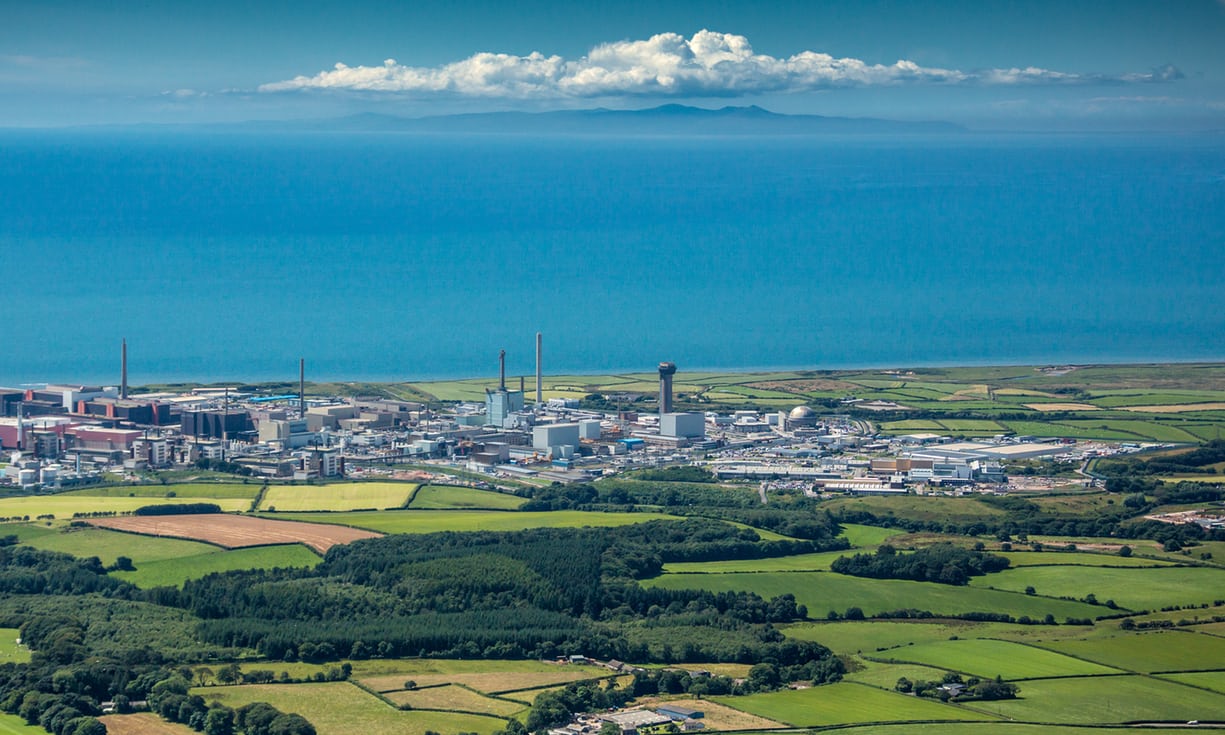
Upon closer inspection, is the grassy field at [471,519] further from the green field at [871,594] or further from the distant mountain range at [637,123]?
the distant mountain range at [637,123]

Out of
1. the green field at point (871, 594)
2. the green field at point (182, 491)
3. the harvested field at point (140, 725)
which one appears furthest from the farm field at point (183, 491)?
the harvested field at point (140, 725)

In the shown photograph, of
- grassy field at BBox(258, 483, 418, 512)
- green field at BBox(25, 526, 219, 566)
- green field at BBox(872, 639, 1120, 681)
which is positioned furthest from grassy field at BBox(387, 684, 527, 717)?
grassy field at BBox(258, 483, 418, 512)

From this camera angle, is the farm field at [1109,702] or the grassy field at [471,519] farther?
the grassy field at [471,519]

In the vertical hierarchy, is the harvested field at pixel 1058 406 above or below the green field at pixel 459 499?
above

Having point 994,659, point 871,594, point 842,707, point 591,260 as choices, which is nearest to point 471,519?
point 871,594

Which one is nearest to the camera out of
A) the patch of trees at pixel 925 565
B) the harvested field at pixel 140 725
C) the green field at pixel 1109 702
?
the harvested field at pixel 140 725

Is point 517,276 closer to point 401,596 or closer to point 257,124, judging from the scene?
point 401,596

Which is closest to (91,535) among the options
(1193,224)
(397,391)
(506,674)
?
(506,674)

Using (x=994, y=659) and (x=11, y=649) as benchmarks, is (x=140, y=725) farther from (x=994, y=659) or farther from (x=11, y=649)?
(x=994, y=659)
